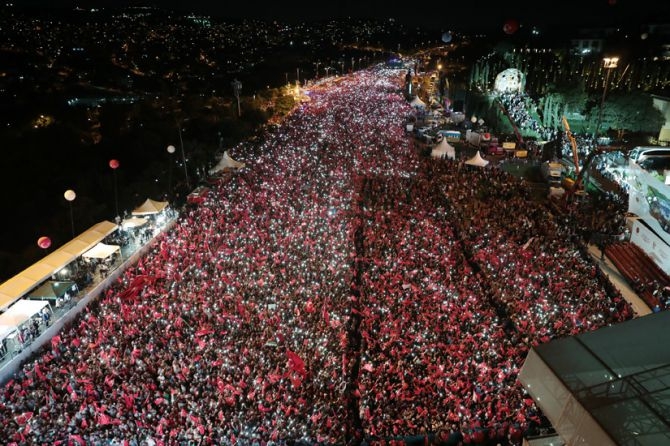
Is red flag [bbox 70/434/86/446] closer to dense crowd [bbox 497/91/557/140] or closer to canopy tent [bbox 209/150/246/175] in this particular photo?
canopy tent [bbox 209/150/246/175]

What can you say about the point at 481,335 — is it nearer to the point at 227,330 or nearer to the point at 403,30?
the point at 227,330

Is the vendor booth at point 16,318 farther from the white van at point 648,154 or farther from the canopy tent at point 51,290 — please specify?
the white van at point 648,154

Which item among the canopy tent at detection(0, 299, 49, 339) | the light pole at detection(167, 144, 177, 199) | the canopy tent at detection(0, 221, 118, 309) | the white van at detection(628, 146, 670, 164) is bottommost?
the light pole at detection(167, 144, 177, 199)

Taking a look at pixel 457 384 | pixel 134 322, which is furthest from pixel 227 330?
pixel 457 384

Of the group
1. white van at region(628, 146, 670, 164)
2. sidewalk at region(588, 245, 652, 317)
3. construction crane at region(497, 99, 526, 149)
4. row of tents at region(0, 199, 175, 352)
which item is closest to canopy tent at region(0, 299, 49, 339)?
row of tents at region(0, 199, 175, 352)

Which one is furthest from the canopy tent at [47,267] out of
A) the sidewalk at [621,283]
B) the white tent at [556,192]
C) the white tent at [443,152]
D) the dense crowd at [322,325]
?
the white tent at [556,192]

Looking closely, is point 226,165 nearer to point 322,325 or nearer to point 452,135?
point 322,325

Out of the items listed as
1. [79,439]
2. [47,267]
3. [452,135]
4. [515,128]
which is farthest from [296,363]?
[515,128]
